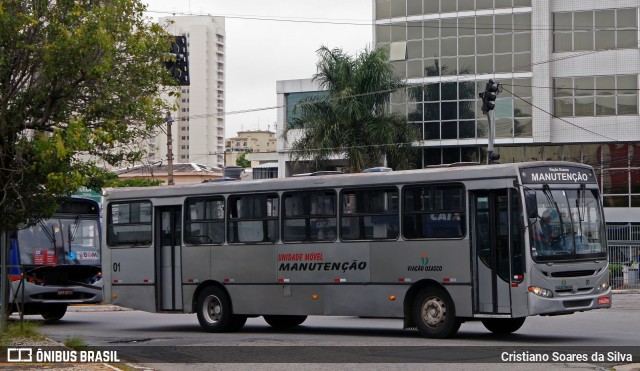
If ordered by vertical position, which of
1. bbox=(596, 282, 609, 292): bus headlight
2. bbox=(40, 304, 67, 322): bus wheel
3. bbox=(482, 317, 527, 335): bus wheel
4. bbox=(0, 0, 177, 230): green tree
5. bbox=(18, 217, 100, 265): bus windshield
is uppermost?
bbox=(0, 0, 177, 230): green tree

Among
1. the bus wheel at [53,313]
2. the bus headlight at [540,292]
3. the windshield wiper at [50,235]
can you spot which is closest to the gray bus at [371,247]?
the bus headlight at [540,292]

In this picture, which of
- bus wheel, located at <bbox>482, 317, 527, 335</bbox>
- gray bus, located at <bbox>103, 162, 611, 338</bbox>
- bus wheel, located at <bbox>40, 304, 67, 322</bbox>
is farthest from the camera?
bus wheel, located at <bbox>40, 304, 67, 322</bbox>

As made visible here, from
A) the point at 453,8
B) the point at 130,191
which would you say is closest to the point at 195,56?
the point at 453,8

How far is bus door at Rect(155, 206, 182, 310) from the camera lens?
877 inches

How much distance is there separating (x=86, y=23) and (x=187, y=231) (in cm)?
843

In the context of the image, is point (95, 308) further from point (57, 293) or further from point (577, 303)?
point (577, 303)

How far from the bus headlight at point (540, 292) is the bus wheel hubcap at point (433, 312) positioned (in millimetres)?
1790

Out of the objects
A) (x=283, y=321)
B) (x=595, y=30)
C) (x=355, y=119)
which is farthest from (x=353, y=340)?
(x=595, y=30)

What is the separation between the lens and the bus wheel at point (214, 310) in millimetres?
21250

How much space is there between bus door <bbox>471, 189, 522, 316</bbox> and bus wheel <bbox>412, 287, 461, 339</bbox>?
55 cm

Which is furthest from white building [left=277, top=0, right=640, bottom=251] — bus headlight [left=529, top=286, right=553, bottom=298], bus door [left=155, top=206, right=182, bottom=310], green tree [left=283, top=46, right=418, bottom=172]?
bus headlight [left=529, top=286, right=553, bottom=298]

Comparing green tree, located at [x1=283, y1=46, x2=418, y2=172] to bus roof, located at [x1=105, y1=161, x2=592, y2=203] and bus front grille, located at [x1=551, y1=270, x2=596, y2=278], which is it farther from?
bus front grille, located at [x1=551, y1=270, x2=596, y2=278]

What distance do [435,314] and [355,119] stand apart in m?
27.4

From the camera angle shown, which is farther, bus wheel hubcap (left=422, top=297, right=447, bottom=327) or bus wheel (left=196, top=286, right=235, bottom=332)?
bus wheel (left=196, top=286, right=235, bottom=332)
